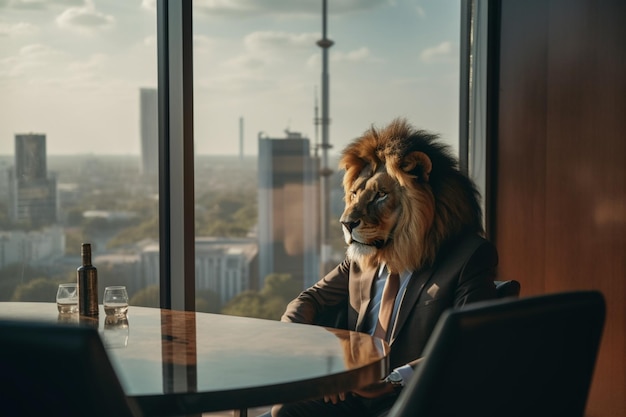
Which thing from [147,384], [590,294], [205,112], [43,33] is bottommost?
[147,384]

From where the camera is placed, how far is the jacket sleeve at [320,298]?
8.57 ft

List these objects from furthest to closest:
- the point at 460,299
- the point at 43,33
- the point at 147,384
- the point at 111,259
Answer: the point at 111,259
the point at 43,33
the point at 460,299
the point at 147,384

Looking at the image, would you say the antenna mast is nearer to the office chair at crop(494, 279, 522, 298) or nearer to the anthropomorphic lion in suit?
the anthropomorphic lion in suit

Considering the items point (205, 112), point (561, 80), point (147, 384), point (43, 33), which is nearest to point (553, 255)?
point (561, 80)

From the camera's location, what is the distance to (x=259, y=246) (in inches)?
151

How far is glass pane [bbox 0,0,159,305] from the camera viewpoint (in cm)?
297

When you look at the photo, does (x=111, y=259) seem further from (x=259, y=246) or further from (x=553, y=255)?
(x=553, y=255)

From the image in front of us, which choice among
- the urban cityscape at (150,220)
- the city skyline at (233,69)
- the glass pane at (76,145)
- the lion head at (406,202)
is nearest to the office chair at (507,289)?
the lion head at (406,202)

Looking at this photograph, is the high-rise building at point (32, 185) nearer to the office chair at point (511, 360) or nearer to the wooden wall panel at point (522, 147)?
the office chair at point (511, 360)

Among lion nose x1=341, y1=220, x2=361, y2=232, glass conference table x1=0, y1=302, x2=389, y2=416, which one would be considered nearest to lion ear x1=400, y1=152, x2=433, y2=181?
lion nose x1=341, y1=220, x2=361, y2=232

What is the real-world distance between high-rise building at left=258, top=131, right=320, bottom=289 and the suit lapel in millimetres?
1383

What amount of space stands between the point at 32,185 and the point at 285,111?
4.02ft

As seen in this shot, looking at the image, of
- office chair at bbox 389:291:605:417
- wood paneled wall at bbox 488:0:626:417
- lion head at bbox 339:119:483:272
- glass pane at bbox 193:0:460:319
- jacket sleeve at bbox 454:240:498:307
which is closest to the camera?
office chair at bbox 389:291:605:417

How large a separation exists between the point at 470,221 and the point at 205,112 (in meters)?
1.32
